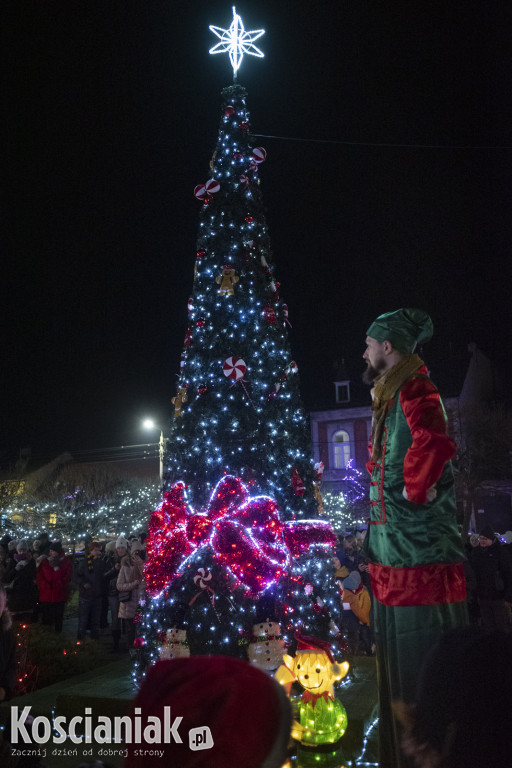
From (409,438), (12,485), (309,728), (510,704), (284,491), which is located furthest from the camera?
(12,485)

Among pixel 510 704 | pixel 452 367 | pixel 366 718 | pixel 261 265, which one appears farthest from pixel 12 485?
pixel 510 704

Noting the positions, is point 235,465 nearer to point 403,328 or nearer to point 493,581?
point 403,328

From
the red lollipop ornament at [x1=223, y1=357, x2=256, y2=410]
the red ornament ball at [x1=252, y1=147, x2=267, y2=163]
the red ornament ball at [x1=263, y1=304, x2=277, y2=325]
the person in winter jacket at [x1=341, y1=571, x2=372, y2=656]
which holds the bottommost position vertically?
the person in winter jacket at [x1=341, y1=571, x2=372, y2=656]

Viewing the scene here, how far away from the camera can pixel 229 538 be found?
635cm

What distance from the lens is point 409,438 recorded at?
362cm

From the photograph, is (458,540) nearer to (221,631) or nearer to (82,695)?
(221,631)

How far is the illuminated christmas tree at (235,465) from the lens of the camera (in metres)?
6.52

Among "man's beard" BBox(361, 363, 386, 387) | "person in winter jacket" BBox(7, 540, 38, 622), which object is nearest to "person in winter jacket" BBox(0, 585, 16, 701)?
"man's beard" BBox(361, 363, 386, 387)

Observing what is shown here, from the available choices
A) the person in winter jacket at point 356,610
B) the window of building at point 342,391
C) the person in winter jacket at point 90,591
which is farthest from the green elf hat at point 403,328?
the window of building at point 342,391

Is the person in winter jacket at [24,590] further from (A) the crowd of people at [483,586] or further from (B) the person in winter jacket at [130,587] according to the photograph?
(A) the crowd of people at [483,586]

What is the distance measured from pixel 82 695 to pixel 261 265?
5558mm

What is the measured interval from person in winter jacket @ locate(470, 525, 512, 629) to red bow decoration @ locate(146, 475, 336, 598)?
448 centimetres

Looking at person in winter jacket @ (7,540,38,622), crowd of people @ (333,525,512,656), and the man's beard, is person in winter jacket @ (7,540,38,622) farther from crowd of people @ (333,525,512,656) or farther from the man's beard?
the man's beard

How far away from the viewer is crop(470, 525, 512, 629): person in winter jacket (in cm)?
964
